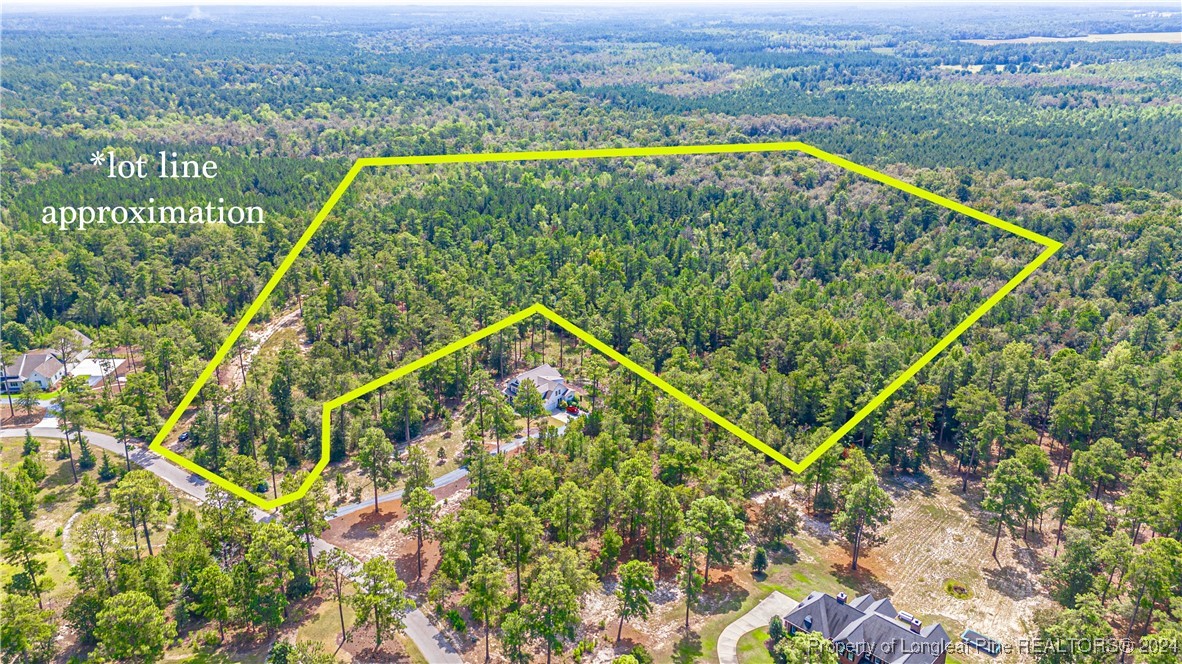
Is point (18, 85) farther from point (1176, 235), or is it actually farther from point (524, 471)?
→ point (1176, 235)

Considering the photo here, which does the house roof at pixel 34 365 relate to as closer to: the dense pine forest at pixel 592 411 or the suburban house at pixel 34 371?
the suburban house at pixel 34 371

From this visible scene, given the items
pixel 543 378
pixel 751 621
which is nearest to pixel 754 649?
pixel 751 621

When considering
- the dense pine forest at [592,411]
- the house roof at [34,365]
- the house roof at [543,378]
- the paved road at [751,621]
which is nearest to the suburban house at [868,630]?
the paved road at [751,621]

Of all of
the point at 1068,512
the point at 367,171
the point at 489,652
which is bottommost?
the point at 489,652

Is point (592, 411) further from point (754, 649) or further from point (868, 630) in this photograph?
point (868, 630)

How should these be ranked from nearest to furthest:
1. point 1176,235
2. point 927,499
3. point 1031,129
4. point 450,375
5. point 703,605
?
point 703,605 < point 927,499 < point 450,375 < point 1176,235 < point 1031,129

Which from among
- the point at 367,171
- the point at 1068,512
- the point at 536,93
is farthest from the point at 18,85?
the point at 1068,512
